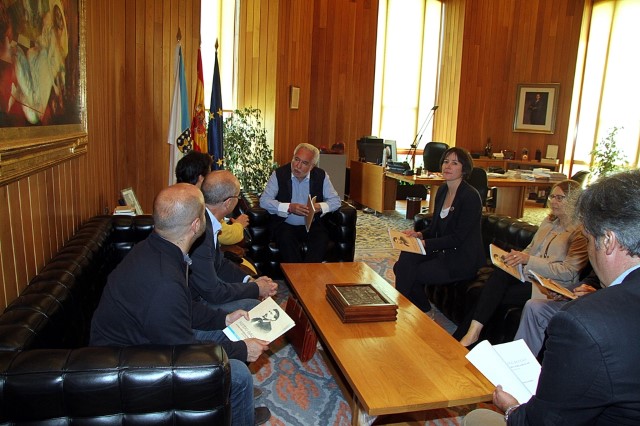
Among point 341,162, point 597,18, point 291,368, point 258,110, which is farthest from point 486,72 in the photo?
point 291,368

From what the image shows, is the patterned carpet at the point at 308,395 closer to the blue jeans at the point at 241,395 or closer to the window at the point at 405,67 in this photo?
the blue jeans at the point at 241,395

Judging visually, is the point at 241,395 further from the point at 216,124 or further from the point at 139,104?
the point at 216,124

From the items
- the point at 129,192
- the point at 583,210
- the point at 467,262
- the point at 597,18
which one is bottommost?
the point at 467,262

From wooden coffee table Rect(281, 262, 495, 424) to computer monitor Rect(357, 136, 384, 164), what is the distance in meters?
5.42

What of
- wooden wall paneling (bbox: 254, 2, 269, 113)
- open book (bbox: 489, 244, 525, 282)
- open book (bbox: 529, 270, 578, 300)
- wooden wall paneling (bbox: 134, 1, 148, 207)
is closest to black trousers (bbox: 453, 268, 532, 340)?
open book (bbox: 489, 244, 525, 282)

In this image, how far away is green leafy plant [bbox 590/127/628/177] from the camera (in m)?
8.92

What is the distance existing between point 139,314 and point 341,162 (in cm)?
643

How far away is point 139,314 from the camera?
173 cm

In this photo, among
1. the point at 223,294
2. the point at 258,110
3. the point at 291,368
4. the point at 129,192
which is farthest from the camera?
the point at 258,110

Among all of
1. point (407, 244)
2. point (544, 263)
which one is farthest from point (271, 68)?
point (544, 263)

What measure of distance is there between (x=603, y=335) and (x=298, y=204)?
11.2ft

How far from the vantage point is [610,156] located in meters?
8.99

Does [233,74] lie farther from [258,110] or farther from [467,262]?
[467,262]

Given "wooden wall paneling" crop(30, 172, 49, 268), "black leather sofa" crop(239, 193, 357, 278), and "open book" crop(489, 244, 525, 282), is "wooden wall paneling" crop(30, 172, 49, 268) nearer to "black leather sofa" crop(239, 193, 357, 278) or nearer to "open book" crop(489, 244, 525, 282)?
"black leather sofa" crop(239, 193, 357, 278)
